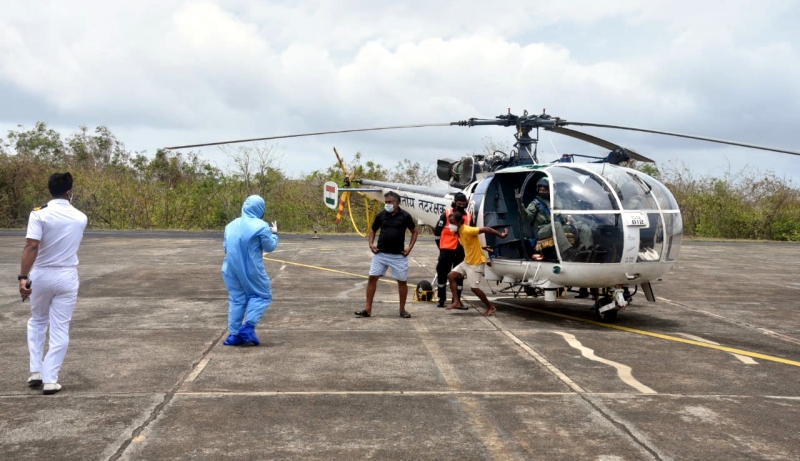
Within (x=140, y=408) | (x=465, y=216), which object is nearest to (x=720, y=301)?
(x=465, y=216)

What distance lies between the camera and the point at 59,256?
5.80 metres

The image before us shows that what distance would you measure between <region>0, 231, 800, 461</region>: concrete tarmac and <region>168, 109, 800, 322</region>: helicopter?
0.61m

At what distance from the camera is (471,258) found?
1030 cm

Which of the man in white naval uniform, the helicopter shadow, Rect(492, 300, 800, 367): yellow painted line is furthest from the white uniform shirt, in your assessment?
Rect(492, 300, 800, 367): yellow painted line

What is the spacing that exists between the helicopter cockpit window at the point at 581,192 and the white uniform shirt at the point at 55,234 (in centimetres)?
590

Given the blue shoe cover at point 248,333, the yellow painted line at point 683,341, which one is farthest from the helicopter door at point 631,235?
the blue shoe cover at point 248,333

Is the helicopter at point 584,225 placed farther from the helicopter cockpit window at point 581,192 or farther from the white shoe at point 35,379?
the white shoe at point 35,379

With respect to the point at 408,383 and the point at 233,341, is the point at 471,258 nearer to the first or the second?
the point at 233,341

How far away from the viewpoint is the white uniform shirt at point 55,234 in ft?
18.7

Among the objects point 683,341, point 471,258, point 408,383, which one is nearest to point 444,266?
point 471,258

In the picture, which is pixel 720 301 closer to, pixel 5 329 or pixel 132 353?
pixel 132 353

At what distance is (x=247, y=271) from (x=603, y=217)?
448cm

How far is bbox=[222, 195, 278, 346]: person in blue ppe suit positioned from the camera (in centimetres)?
765

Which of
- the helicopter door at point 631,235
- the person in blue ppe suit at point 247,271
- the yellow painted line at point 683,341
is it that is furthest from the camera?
the helicopter door at point 631,235
